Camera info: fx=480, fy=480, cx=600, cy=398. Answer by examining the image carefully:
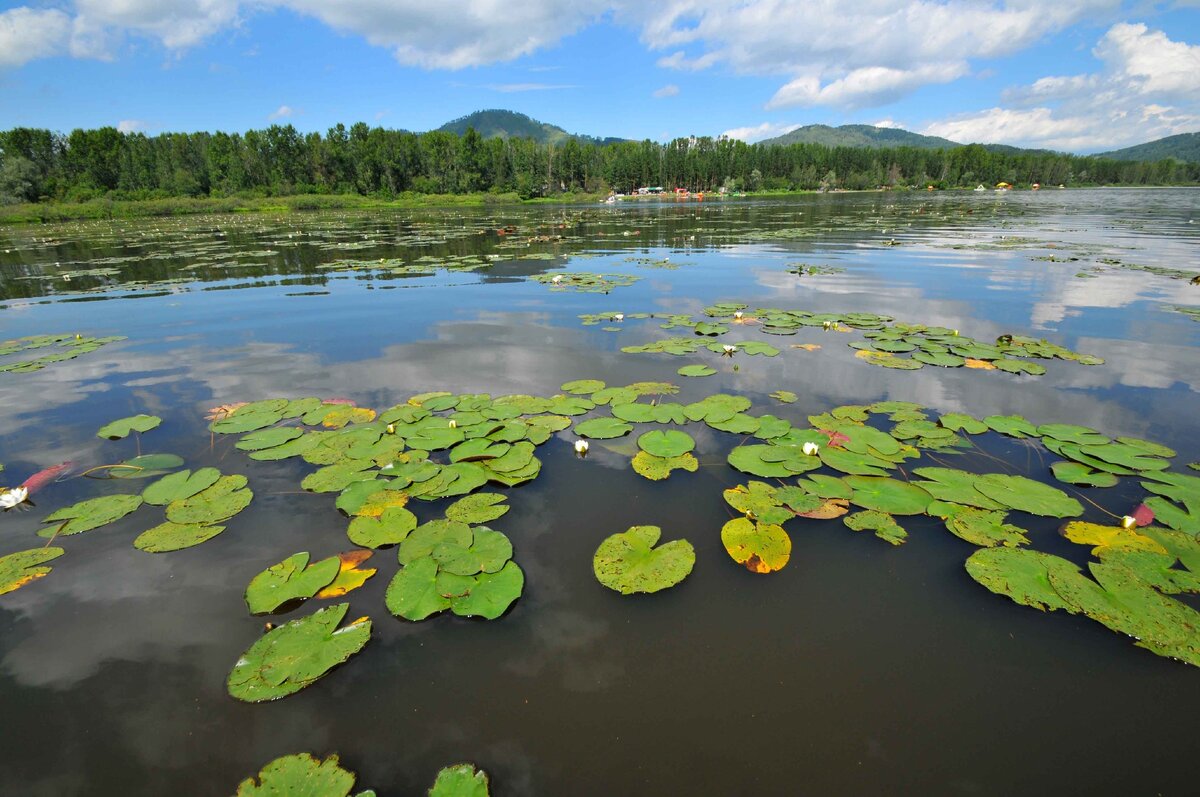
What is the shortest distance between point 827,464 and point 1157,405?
373 cm

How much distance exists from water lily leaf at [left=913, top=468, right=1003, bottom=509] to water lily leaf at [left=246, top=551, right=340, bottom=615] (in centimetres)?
391

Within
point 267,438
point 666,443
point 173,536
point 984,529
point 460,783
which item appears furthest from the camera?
point 267,438

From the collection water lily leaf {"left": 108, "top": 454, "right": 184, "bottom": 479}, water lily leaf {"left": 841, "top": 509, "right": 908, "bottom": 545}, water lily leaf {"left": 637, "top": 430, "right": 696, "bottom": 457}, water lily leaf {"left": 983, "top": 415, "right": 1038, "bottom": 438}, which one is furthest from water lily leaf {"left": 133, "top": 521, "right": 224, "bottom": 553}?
water lily leaf {"left": 983, "top": 415, "right": 1038, "bottom": 438}

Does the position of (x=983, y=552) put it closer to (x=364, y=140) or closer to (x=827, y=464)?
(x=827, y=464)

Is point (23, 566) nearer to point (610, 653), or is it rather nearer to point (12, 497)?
point (12, 497)

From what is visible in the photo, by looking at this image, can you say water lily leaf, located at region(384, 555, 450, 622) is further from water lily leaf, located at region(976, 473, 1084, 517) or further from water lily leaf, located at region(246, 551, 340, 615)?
water lily leaf, located at region(976, 473, 1084, 517)

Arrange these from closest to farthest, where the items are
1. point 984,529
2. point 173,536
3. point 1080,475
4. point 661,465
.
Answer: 1. point 984,529
2. point 173,536
3. point 1080,475
4. point 661,465

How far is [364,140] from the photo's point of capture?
78438 mm

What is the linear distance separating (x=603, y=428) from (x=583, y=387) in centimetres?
103

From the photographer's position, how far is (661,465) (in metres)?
3.76

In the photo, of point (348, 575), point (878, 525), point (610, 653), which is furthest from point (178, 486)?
point (878, 525)

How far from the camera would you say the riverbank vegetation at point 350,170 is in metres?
59.9

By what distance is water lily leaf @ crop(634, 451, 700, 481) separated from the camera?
12.0ft

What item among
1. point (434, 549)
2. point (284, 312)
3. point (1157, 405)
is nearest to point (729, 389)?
point (434, 549)
